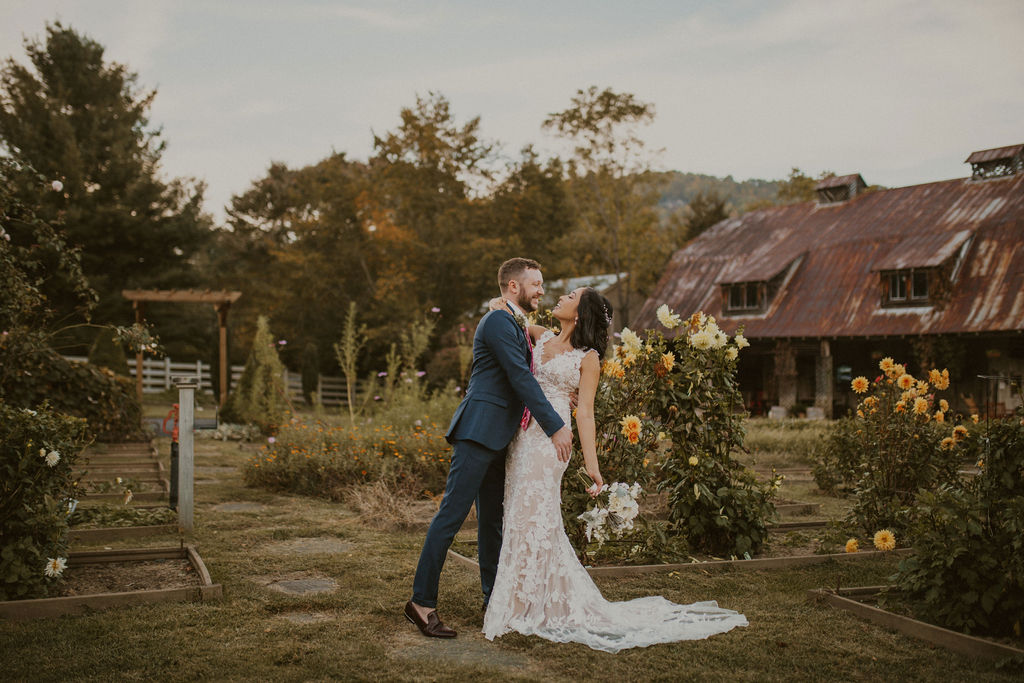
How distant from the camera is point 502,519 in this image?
185 inches

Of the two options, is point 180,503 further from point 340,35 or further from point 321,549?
point 340,35

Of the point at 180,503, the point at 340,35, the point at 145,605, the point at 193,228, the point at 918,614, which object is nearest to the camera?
the point at 918,614

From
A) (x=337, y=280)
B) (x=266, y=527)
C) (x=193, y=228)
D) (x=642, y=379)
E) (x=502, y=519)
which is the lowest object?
(x=266, y=527)

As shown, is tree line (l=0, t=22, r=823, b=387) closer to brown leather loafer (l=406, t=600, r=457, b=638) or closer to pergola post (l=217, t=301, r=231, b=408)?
pergola post (l=217, t=301, r=231, b=408)

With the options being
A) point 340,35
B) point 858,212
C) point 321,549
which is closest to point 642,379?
point 321,549

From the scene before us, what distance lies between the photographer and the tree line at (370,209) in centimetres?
2934

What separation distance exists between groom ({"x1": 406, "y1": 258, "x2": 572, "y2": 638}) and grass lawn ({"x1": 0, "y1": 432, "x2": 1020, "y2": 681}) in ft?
0.99

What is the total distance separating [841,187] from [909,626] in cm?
2456

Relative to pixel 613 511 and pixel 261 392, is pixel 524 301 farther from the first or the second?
pixel 261 392

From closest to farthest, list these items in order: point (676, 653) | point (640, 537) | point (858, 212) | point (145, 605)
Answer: point (676, 653) → point (145, 605) → point (640, 537) → point (858, 212)

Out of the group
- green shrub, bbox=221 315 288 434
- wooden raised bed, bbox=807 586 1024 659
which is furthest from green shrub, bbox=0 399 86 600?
green shrub, bbox=221 315 288 434

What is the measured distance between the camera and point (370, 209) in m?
31.6

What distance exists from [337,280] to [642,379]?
27.3 m

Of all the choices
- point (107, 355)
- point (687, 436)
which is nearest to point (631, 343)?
point (687, 436)
